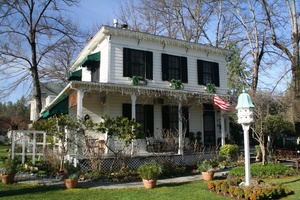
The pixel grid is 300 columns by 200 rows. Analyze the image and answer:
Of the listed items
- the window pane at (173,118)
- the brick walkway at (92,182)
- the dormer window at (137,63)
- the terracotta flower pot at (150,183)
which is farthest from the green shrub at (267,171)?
the dormer window at (137,63)

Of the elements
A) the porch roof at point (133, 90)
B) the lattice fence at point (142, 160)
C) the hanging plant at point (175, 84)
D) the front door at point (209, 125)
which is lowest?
the lattice fence at point (142, 160)

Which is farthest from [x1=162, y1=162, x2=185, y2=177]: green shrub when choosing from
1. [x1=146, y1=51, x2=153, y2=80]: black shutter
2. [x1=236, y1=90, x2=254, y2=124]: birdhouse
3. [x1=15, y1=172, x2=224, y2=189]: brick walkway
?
[x1=146, y1=51, x2=153, y2=80]: black shutter

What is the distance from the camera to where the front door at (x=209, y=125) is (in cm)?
1678

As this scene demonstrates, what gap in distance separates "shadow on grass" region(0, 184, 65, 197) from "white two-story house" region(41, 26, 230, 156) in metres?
3.96

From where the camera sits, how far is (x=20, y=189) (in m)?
8.40

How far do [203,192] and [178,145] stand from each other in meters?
5.71

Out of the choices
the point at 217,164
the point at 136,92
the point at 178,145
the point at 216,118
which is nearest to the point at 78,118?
the point at 136,92

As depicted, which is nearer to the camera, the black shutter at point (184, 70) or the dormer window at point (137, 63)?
the dormer window at point (137, 63)

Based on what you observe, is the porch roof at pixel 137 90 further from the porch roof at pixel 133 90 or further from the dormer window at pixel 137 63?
the dormer window at pixel 137 63

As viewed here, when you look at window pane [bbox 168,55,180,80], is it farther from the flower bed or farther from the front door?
the flower bed

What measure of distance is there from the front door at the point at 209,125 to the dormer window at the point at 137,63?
457cm

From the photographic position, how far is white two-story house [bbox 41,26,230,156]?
13.7 metres

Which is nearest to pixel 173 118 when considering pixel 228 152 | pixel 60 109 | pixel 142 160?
pixel 228 152

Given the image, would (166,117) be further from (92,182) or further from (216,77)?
(92,182)
